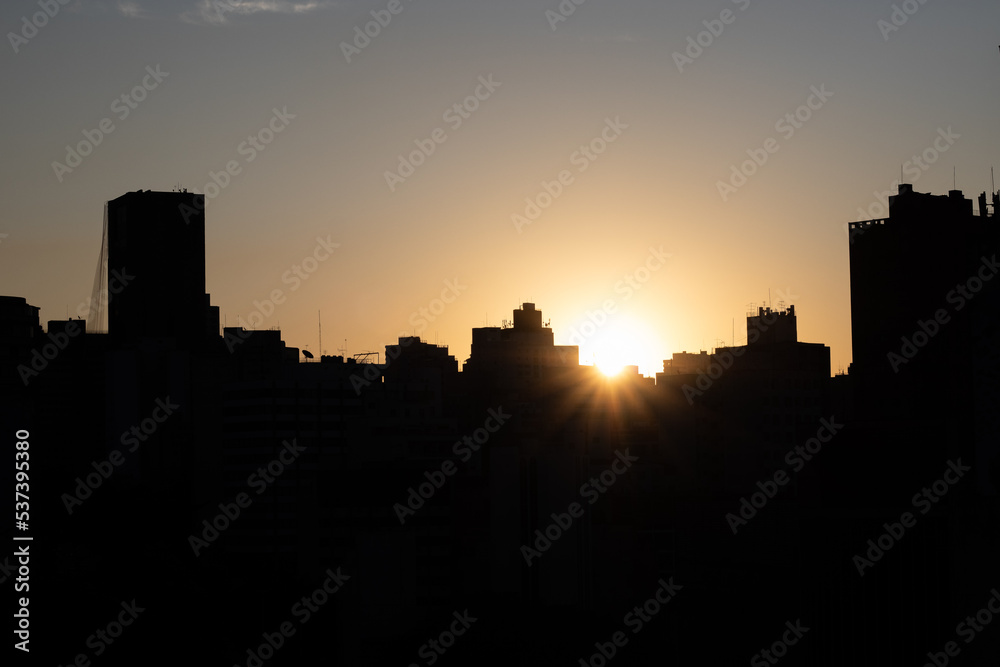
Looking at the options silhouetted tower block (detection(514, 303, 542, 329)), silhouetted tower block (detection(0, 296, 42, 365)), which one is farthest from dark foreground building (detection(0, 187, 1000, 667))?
silhouetted tower block (detection(514, 303, 542, 329))

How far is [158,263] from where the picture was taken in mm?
138250

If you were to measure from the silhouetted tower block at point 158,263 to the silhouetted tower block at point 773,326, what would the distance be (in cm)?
6039

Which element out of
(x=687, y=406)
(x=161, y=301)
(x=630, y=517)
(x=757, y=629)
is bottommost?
(x=757, y=629)

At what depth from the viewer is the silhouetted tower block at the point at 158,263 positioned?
138 m

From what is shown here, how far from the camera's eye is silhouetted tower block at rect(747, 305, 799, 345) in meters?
152

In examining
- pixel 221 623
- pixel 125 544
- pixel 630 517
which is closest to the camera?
pixel 221 623

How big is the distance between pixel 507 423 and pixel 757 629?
131ft

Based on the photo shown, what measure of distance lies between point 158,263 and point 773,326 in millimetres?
67710

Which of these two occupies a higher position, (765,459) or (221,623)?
(765,459)

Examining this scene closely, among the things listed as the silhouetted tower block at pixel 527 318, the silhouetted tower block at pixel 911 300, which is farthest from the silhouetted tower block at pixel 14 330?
the silhouetted tower block at pixel 527 318

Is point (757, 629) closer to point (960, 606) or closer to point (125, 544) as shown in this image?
point (960, 606)

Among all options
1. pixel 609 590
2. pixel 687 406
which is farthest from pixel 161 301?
pixel 609 590

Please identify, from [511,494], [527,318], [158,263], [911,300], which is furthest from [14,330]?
[527,318]

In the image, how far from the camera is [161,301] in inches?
5477
